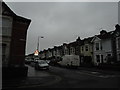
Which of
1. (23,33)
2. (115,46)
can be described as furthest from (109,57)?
(23,33)

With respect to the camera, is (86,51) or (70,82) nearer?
(70,82)

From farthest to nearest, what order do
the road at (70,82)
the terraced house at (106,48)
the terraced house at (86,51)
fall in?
the terraced house at (86,51), the terraced house at (106,48), the road at (70,82)

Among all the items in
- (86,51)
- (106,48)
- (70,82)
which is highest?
(106,48)

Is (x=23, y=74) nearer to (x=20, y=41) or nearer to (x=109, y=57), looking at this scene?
(x=20, y=41)

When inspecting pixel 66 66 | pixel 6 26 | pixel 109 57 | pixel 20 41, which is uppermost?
pixel 6 26

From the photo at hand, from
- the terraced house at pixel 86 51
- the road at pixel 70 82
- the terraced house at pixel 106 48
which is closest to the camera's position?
the road at pixel 70 82

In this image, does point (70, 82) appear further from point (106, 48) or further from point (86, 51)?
point (86, 51)

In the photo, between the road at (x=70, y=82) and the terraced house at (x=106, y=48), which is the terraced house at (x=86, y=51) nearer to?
the terraced house at (x=106, y=48)

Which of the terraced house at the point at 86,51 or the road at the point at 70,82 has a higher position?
the terraced house at the point at 86,51

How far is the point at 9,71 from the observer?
15.7m

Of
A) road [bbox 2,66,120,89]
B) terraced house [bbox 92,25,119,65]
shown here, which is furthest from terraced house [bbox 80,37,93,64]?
road [bbox 2,66,120,89]

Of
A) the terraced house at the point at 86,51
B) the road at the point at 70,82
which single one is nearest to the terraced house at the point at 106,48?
the terraced house at the point at 86,51

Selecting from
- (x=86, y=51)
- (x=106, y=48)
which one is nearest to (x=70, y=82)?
(x=106, y=48)

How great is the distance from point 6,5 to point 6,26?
2579 millimetres
